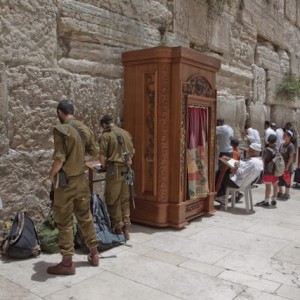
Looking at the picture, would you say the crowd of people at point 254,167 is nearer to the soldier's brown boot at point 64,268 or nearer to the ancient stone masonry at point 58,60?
the ancient stone masonry at point 58,60

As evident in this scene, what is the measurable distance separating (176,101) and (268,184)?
2586 mm

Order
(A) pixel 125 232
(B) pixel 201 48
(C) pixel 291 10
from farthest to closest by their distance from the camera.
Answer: (C) pixel 291 10
(B) pixel 201 48
(A) pixel 125 232

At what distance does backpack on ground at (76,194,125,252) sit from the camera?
4039 millimetres

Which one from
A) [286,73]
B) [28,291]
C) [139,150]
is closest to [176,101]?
[139,150]

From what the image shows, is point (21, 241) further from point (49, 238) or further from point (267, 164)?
point (267, 164)

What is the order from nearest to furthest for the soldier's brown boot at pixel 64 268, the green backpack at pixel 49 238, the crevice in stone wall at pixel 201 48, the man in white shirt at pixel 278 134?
the soldier's brown boot at pixel 64 268 < the green backpack at pixel 49 238 < the crevice in stone wall at pixel 201 48 < the man in white shirt at pixel 278 134

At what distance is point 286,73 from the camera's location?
37.8 feet

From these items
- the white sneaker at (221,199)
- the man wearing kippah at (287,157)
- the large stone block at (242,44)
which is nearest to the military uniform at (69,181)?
the white sneaker at (221,199)

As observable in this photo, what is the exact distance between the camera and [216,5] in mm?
7746

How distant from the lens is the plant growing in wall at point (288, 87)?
10922 mm

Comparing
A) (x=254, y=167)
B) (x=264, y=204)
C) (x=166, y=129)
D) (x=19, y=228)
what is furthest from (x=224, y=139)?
(x=19, y=228)

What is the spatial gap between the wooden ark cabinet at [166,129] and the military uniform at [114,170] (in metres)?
0.63

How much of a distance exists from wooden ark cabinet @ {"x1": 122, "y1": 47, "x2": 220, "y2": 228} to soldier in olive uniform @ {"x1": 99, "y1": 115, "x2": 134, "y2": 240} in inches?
24.5

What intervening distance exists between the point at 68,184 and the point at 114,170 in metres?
0.91
